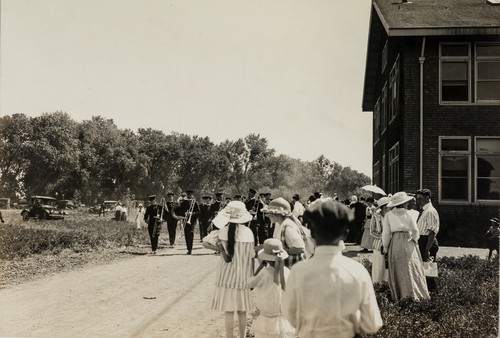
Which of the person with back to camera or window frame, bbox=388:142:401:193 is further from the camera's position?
window frame, bbox=388:142:401:193

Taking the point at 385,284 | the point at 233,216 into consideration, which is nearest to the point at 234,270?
the point at 233,216

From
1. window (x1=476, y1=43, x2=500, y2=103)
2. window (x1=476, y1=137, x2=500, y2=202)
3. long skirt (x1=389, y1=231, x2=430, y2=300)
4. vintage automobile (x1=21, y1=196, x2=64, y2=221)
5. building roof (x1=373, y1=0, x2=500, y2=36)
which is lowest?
long skirt (x1=389, y1=231, x2=430, y2=300)

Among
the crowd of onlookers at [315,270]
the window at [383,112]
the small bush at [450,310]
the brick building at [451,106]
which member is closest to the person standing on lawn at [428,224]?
the crowd of onlookers at [315,270]

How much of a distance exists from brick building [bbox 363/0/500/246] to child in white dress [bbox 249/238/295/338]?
7407 mm

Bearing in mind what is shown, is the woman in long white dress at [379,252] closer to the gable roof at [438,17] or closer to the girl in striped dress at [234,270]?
the girl in striped dress at [234,270]

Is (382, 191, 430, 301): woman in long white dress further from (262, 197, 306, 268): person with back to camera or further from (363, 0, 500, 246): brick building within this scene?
(363, 0, 500, 246): brick building

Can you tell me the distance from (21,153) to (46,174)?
1677 mm

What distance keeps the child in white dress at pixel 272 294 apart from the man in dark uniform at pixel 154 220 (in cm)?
1042

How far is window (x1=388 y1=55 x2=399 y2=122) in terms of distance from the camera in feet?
47.9

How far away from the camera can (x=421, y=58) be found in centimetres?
1298

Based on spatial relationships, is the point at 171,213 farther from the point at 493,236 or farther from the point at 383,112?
the point at 493,236

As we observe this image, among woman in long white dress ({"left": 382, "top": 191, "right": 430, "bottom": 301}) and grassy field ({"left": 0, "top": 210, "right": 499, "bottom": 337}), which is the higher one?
woman in long white dress ({"left": 382, "top": 191, "right": 430, "bottom": 301})

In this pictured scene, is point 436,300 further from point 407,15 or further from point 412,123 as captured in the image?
point 407,15

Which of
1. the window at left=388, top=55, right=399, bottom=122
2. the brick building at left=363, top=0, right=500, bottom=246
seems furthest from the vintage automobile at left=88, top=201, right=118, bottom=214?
the brick building at left=363, top=0, right=500, bottom=246
